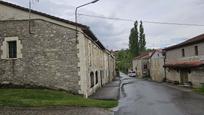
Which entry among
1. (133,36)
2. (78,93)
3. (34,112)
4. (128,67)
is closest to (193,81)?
(78,93)

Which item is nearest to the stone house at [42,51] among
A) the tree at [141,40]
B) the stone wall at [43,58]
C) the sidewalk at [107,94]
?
the stone wall at [43,58]

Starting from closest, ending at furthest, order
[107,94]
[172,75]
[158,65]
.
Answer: [107,94] < [172,75] < [158,65]

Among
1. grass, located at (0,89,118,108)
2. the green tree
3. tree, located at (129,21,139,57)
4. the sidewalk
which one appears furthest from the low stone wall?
the green tree

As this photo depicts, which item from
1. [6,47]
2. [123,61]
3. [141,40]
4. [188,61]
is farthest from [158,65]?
[123,61]

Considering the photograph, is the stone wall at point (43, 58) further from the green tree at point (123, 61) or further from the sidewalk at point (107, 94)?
the green tree at point (123, 61)

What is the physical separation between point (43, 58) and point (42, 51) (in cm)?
48

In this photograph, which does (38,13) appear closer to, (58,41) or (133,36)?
(58,41)

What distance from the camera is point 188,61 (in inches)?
1411

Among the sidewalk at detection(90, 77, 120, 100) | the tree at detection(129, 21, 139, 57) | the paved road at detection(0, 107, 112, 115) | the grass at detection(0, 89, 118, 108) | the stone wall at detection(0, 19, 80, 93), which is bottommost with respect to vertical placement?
the sidewalk at detection(90, 77, 120, 100)

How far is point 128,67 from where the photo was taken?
391ft

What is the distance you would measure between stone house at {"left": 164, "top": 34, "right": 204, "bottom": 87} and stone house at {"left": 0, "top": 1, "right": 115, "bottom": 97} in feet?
49.0

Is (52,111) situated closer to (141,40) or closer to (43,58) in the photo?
(43,58)

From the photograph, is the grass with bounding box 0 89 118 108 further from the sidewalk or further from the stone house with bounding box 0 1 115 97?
the sidewalk

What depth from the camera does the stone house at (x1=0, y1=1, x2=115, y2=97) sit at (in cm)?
2014
